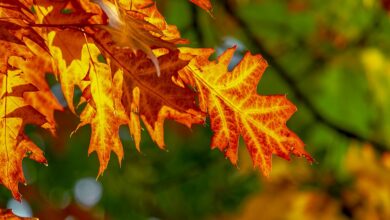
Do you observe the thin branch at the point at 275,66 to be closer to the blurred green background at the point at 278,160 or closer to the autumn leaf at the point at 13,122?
the blurred green background at the point at 278,160

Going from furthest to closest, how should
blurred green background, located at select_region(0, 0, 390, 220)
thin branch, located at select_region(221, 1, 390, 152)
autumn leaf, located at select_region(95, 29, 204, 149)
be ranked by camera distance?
1. blurred green background, located at select_region(0, 0, 390, 220)
2. thin branch, located at select_region(221, 1, 390, 152)
3. autumn leaf, located at select_region(95, 29, 204, 149)

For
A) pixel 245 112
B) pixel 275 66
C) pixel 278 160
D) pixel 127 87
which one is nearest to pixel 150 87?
pixel 127 87

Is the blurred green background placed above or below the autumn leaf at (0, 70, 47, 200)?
below

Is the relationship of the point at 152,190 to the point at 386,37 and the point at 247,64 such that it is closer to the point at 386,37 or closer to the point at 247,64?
the point at 386,37

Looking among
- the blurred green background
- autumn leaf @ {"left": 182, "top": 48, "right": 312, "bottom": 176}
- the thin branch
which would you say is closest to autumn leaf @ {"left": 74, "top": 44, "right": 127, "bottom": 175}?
autumn leaf @ {"left": 182, "top": 48, "right": 312, "bottom": 176}

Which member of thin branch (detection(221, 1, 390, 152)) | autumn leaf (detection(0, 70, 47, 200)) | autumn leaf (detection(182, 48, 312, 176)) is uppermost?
autumn leaf (detection(182, 48, 312, 176))

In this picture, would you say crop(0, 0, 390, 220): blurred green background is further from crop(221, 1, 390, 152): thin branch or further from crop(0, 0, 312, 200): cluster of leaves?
crop(0, 0, 312, 200): cluster of leaves

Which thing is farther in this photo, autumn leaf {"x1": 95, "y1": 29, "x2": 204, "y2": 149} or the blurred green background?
the blurred green background

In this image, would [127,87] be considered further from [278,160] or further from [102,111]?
[278,160]
